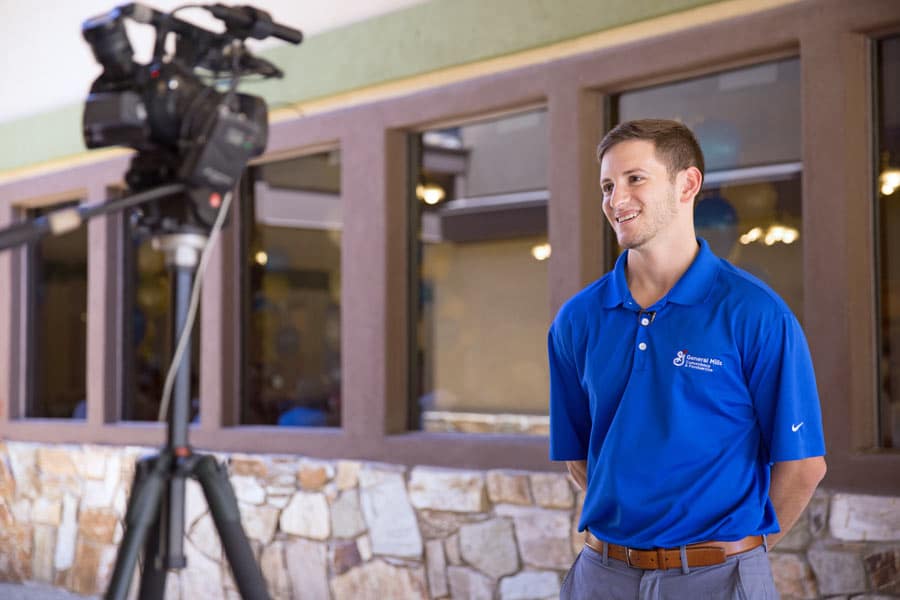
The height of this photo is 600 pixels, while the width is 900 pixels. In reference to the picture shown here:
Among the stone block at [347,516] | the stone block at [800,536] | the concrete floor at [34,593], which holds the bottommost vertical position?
the concrete floor at [34,593]

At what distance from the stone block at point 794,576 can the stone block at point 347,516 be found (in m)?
2.02

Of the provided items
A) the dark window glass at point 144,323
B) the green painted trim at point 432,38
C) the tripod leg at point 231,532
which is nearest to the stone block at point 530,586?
the green painted trim at point 432,38

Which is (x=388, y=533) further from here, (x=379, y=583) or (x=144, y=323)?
(x=144, y=323)

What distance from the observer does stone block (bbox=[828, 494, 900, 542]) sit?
11.4 ft

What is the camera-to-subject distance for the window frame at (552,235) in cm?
363

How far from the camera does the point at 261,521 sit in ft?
17.9

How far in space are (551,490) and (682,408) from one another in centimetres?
227

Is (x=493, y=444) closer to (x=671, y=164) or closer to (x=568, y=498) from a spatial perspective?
(x=568, y=498)

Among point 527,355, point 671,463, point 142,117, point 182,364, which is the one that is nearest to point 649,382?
point 671,463

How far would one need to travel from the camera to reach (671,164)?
2.29 m

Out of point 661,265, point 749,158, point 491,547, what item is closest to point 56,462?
point 491,547

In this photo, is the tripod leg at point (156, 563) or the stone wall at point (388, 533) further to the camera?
the stone wall at point (388, 533)

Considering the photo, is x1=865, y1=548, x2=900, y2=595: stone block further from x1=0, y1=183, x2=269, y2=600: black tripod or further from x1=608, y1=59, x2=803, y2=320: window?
x1=0, y1=183, x2=269, y2=600: black tripod

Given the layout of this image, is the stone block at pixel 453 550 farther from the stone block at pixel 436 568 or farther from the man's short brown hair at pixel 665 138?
the man's short brown hair at pixel 665 138
